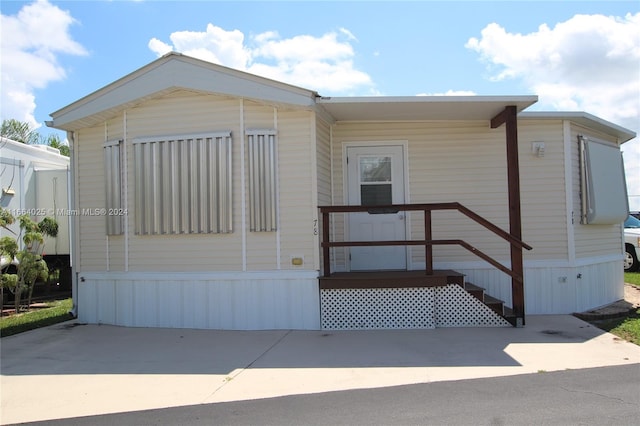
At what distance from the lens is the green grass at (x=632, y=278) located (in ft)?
39.0

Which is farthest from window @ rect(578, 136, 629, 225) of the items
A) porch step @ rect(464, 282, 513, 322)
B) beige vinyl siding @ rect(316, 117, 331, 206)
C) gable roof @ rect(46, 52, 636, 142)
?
beige vinyl siding @ rect(316, 117, 331, 206)

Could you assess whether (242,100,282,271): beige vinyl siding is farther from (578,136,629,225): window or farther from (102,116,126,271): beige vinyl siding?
(578,136,629,225): window

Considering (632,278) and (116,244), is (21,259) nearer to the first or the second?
(116,244)

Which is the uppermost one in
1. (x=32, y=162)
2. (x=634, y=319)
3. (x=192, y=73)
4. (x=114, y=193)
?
(x=192, y=73)

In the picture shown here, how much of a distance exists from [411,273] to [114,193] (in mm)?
4880

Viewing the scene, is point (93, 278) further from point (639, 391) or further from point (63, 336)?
point (639, 391)

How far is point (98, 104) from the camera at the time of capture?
25.7 feet

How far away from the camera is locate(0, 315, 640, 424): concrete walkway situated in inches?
181

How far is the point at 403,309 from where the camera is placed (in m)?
7.18

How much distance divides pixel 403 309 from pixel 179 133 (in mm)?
4278

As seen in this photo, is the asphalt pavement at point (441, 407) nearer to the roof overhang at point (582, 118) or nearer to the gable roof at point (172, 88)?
the gable roof at point (172, 88)

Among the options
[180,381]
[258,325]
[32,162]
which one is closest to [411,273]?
[258,325]

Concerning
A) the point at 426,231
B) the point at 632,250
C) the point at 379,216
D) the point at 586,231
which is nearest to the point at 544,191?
the point at 586,231

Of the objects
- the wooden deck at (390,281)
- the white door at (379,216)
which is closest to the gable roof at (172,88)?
the white door at (379,216)
